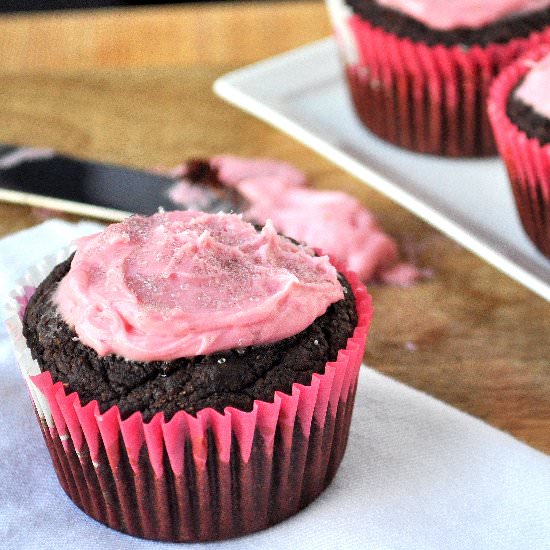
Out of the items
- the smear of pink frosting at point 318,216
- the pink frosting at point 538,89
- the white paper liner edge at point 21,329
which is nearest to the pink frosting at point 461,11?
the pink frosting at point 538,89

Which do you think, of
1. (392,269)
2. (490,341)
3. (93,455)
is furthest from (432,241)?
(93,455)

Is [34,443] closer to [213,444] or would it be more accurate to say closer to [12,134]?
[213,444]

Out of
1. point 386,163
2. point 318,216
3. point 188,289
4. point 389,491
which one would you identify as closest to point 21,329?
point 188,289

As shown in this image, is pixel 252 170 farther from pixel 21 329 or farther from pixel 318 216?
pixel 21 329

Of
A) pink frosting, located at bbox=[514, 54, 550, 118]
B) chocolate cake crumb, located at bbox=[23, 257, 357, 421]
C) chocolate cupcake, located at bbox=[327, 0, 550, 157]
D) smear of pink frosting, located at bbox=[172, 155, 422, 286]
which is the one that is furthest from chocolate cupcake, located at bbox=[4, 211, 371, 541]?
chocolate cupcake, located at bbox=[327, 0, 550, 157]

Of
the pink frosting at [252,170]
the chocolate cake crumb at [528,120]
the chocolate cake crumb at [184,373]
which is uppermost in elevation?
the chocolate cake crumb at [184,373]

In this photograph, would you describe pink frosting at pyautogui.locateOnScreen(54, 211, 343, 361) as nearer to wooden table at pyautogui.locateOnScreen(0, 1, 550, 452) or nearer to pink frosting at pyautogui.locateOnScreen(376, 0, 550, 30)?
wooden table at pyautogui.locateOnScreen(0, 1, 550, 452)

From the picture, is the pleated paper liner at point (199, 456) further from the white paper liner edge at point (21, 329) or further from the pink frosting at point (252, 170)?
the pink frosting at point (252, 170)
